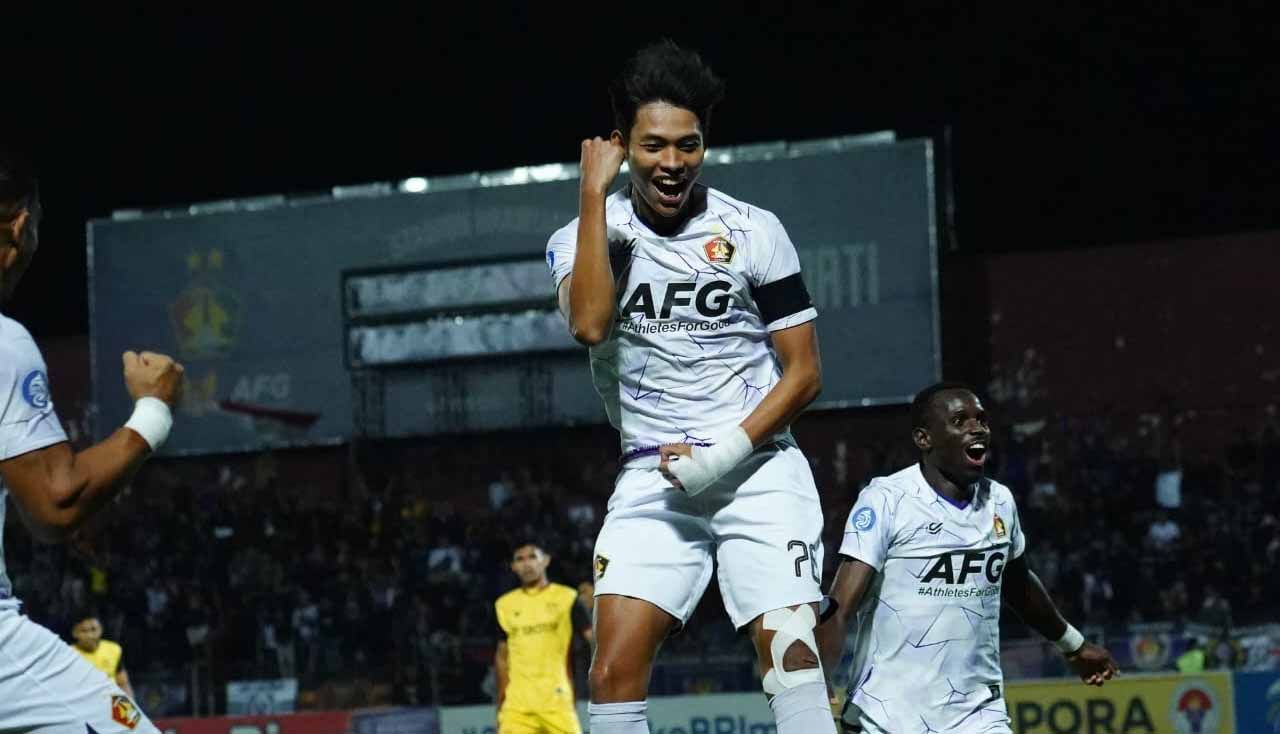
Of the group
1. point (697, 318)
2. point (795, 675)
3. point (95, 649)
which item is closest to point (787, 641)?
point (795, 675)

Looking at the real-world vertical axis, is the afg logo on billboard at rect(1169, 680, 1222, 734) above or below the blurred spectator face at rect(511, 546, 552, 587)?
below

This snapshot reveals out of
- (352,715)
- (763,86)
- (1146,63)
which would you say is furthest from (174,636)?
(1146,63)

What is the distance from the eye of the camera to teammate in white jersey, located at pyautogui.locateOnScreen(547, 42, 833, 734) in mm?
4281

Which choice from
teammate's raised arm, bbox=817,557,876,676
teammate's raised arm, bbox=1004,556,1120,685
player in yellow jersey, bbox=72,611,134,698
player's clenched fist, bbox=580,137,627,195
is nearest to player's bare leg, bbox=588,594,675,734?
teammate's raised arm, bbox=817,557,876,676

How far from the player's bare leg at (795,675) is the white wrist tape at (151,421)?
1.59 meters

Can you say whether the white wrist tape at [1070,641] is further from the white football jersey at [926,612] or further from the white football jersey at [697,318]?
the white football jersey at [697,318]

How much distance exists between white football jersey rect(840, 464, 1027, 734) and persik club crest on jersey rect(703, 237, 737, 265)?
1.48 m

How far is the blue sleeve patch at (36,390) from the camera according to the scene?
3.32 m

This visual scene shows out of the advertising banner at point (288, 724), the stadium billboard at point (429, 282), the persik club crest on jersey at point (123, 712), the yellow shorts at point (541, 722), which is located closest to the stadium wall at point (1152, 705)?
the yellow shorts at point (541, 722)

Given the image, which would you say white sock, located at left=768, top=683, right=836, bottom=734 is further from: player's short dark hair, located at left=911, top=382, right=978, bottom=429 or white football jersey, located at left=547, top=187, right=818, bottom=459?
player's short dark hair, located at left=911, top=382, right=978, bottom=429

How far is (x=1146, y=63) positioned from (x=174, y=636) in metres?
16.4

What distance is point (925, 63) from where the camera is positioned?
26.3 metres

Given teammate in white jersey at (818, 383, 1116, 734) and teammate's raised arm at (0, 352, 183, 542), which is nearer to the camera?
teammate's raised arm at (0, 352, 183, 542)

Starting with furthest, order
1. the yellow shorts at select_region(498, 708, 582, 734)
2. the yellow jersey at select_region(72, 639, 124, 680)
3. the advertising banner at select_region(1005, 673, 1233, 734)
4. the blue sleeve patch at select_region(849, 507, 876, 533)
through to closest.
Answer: the yellow jersey at select_region(72, 639, 124, 680) < the yellow shorts at select_region(498, 708, 582, 734) < the advertising banner at select_region(1005, 673, 1233, 734) < the blue sleeve patch at select_region(849, 507, 876, 533)
